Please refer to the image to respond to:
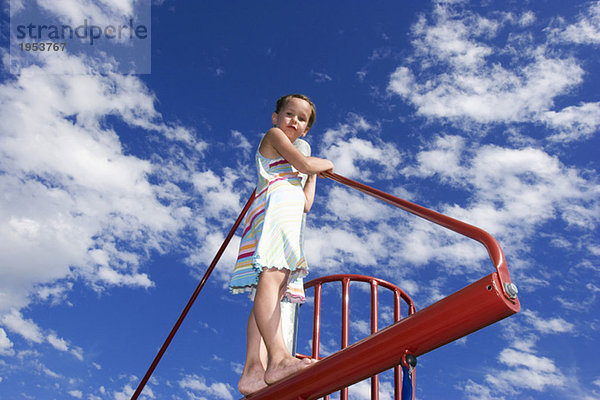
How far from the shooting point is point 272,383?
193 centimetres

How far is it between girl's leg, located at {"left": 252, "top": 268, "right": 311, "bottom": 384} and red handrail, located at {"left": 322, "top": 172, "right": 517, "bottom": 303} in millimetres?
561

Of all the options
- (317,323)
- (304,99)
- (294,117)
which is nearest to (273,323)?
(294,117)

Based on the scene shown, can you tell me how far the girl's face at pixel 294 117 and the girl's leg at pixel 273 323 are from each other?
857 millimetres

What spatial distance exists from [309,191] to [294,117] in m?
0.42

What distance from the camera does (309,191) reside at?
2766 mm

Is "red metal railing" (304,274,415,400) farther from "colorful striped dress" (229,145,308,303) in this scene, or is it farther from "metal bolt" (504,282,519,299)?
"metal bolt" (504,282,519,299)

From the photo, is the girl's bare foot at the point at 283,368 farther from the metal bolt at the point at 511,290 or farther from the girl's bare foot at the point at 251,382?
the metal bolt at the point at 511,290

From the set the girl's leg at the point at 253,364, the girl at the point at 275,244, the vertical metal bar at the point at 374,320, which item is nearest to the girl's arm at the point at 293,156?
the girl at the point at 275,244

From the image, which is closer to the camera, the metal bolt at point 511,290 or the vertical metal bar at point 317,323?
the metal bolt at point 511,290

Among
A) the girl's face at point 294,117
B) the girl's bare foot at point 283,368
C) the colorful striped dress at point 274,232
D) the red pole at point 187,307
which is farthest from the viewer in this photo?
the red pole at point 187,307

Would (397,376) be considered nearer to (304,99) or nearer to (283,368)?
(283,368)

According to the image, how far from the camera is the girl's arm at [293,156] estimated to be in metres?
2.39

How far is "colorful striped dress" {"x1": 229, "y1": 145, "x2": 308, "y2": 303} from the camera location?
2.24 meters

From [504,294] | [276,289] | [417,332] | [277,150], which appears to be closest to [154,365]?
[276,289]
